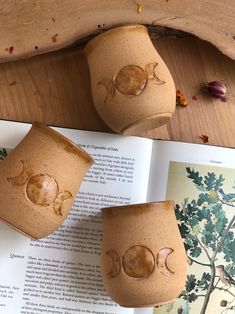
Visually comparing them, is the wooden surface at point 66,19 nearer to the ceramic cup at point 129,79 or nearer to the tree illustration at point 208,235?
the ceramic cup at point 129,79

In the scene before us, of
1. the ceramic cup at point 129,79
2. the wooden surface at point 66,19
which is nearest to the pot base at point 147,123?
the ceramic cup at point 129,79

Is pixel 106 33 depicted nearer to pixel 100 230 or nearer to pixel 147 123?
pixel 147 123

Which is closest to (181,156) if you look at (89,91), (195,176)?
(195,176)

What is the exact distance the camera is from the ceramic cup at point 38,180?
1.84 feet

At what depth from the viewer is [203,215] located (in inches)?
25.7

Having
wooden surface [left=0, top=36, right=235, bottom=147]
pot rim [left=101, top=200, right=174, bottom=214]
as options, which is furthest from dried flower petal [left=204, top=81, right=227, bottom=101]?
pot rim [left=101, top=200, right=174, bottom=214]

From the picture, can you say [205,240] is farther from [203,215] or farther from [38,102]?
[38,102]

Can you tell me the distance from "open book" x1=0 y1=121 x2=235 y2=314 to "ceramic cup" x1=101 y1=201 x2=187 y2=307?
0.23ft

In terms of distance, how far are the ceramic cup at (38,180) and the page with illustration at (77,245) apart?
65 millimetres

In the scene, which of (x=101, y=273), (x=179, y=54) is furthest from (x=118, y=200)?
(x=179, y=54)

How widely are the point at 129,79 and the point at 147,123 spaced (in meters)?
0.06

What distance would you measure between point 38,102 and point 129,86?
0.43 feet

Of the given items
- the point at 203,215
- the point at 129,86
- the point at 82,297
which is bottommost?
the point at 82,297

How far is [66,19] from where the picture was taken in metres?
0.62
